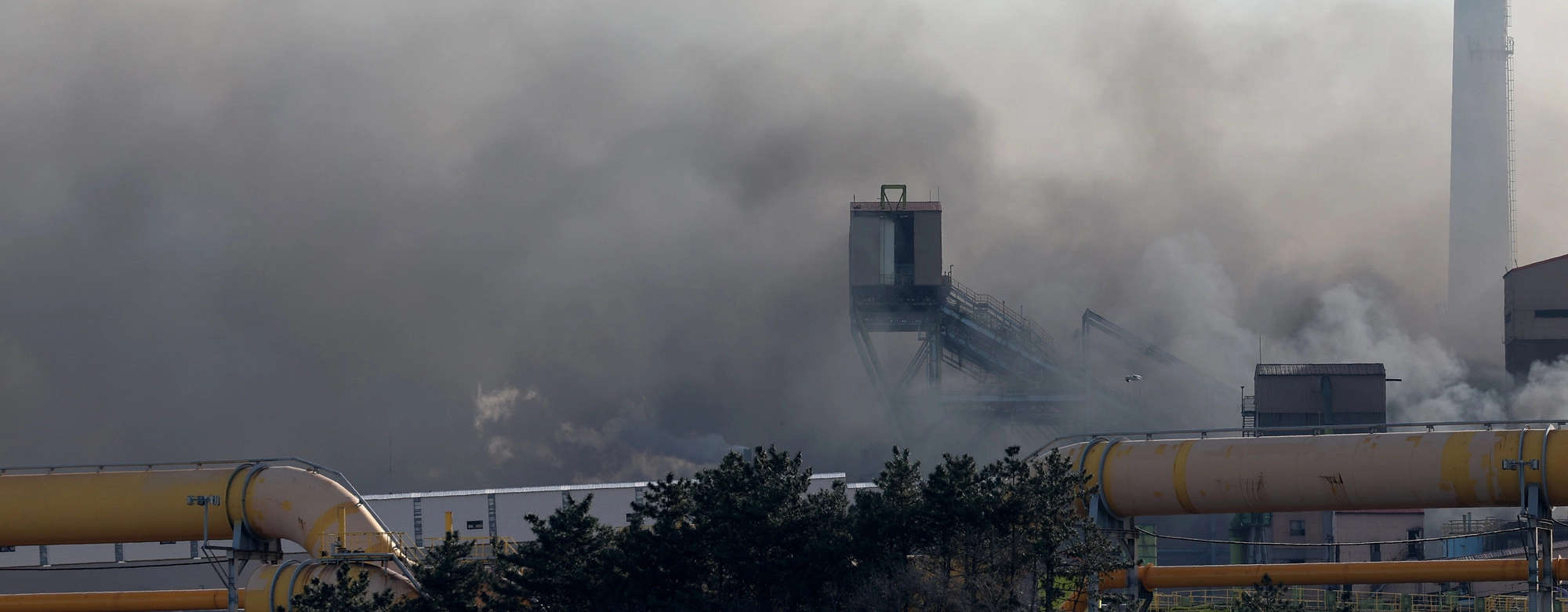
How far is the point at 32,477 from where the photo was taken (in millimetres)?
39844

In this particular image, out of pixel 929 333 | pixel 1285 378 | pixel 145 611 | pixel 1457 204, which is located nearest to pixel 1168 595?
pixel 1285 378

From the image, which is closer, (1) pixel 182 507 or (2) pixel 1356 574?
(1) pixel 182 507

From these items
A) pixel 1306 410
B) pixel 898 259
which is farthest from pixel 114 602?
pixel 1306 410

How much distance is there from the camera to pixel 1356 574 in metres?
39.8

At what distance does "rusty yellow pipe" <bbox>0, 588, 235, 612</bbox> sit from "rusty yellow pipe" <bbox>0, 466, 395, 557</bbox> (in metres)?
5.18

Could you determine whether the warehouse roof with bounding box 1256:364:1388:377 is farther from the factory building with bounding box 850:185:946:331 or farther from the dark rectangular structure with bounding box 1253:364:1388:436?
the factory building with bounding box 850:185:946:331

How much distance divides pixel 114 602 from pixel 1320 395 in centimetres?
5486

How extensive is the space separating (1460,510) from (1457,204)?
37592 millimetres

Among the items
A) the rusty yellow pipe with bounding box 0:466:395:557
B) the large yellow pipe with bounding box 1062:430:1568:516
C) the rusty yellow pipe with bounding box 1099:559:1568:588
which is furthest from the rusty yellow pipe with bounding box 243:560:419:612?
the rusty yellow pipe with bounding box 1099:559:1568:588

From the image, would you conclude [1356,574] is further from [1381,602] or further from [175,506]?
[175,506]

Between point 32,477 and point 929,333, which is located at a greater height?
point 929,333

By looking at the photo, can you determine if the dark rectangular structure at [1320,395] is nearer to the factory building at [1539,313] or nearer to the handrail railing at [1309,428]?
the factory building at [1539,313]

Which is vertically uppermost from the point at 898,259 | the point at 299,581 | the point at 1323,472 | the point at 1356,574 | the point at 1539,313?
the point at 898,259

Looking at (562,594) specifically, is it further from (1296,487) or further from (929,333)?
(929,333)
